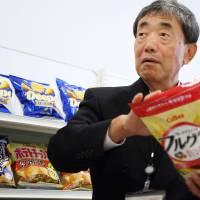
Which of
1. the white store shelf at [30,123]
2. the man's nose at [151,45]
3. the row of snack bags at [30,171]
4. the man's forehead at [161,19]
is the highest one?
the man's forehead at [161,19]

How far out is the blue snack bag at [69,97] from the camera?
2158mm

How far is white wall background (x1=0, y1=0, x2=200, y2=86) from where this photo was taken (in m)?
2.37

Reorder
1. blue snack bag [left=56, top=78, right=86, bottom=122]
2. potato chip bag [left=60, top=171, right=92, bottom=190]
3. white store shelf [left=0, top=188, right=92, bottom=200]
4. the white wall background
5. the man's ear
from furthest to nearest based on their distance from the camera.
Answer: the white wall background → blue snack bag [left=56, top=78, right=86, bottom=122] → potato chip bag [left=60, top=171, right=92, bottom=190] → white store shelf [left=0, top=188, right=92, bottom=200] → the man's ear

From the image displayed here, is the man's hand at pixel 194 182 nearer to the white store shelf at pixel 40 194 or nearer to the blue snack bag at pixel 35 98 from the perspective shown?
the white store shelf at pixel 40 194

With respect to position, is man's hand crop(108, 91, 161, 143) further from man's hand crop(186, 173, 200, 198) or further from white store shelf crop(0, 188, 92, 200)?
white store shelf crop(0, 188, 92, 200)

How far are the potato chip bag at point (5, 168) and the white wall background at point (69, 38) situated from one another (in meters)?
0.51

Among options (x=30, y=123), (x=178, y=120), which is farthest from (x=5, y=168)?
(x=178, y=120)

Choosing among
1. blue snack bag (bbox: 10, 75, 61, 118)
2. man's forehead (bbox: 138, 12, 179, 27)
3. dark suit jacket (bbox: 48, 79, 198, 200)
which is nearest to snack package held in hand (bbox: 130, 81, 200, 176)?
dark suit jacket (bbox: 48, 79, 198, 200)

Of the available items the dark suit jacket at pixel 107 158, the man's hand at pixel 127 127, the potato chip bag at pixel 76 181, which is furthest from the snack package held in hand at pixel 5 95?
the man's hand at pixel 127 127

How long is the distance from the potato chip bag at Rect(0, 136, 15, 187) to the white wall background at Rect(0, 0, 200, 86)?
0.51 metres

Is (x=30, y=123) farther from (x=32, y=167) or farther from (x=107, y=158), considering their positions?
(x=107, y=158)

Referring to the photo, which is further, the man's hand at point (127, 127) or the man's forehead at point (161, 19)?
the man's forehead at point (161, 19)

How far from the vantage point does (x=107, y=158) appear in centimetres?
99

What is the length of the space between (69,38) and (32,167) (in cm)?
100
